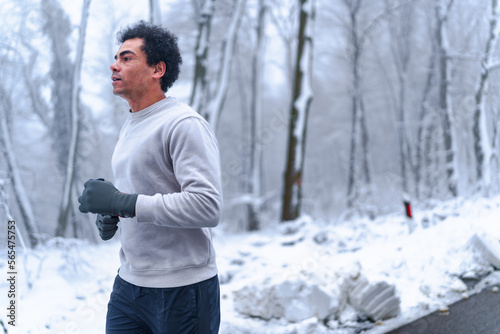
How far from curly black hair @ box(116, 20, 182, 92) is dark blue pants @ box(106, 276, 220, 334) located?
92cm

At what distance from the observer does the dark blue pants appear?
1.64 metres

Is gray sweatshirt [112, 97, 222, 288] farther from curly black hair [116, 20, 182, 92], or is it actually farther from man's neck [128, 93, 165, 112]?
curly black hair [116, 20, 182, 92]

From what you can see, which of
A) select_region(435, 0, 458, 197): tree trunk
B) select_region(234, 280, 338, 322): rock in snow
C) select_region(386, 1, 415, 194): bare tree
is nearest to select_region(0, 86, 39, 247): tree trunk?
select_region(234, 280, 338, 322): rock in snow

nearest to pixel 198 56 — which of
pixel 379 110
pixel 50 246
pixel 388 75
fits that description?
pixel 50 246

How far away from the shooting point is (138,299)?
173 centimetres

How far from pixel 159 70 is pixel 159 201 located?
66 cm

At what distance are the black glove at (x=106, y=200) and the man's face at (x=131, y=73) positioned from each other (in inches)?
17.1

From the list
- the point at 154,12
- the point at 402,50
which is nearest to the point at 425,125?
the point at 402,50

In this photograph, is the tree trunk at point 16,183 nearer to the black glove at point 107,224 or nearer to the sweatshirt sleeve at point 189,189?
the black glove at point 107,224

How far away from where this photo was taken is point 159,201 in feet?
4.94

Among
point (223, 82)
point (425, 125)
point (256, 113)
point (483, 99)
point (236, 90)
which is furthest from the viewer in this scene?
point (236, 90)

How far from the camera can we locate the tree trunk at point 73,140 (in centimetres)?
772

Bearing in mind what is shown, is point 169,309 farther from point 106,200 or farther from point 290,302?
point 290,302

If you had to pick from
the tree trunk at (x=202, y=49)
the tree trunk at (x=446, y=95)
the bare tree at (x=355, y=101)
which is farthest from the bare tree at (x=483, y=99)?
the tree trunk at (x=202, y=49)
